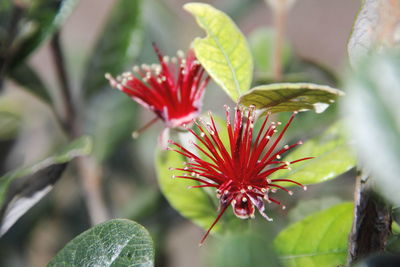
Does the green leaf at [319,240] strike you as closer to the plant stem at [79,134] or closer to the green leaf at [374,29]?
the green leaf at [374,29]

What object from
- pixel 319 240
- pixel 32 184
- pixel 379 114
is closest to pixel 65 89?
pixel 32 184

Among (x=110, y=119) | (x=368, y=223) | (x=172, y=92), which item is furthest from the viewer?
(x=110, y=119)

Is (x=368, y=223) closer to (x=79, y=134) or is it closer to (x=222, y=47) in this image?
(x=222, y=47)

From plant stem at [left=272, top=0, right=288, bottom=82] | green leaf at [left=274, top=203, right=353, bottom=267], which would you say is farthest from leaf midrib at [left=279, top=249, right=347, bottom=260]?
plant stem at [left=272, top=0, right=288, bottom=82]

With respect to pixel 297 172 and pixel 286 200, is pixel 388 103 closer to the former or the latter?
pixel 297 172

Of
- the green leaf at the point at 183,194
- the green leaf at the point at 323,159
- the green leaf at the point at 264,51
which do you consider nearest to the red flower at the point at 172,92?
the green leaf at the point at 183,194

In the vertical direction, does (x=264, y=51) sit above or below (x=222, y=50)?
below

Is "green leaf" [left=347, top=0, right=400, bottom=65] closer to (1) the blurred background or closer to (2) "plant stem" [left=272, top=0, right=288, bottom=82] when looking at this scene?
(1) the blurred background
